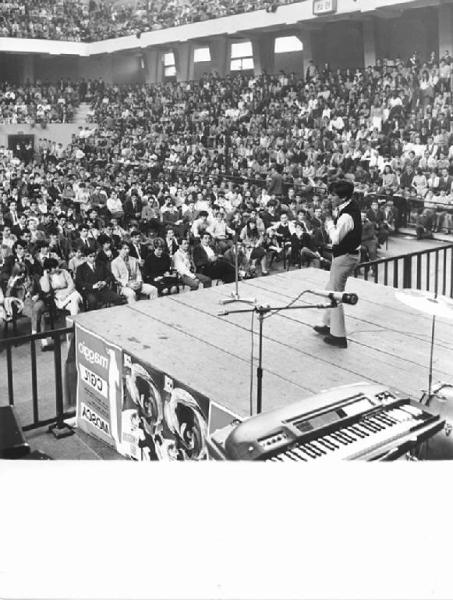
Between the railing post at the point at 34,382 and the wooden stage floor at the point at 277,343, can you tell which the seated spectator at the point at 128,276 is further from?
the railing post at the point at 34,382

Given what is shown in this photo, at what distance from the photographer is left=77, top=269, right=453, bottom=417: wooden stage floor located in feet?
9.39

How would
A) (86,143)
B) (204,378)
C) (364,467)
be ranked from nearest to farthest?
1. (364,467)
2. (204,378)
3. (86,143)

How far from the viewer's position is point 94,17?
316 cm

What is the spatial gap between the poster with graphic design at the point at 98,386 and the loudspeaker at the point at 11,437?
0.35m

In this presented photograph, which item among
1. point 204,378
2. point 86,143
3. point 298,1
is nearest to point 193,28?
point 298,1

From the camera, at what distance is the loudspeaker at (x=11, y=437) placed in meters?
2.80

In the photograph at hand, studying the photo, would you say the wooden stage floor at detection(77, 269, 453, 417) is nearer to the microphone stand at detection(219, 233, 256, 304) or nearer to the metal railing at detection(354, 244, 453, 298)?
the microphone stand at detection(219, 233, 256, 304)

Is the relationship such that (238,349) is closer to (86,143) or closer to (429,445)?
(429,445)

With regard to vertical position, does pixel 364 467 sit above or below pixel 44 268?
below

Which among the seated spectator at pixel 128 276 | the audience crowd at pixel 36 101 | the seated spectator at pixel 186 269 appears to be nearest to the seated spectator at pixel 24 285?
the seated spectator at pixel 128 276

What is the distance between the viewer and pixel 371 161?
4152mm

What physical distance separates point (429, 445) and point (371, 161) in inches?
79.6

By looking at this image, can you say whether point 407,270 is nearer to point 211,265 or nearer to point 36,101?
point 211,265

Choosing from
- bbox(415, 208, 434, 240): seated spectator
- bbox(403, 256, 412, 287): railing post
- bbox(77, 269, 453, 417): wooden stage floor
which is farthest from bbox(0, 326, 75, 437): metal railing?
bbox(415, 208, 434, 240): seated spectator
